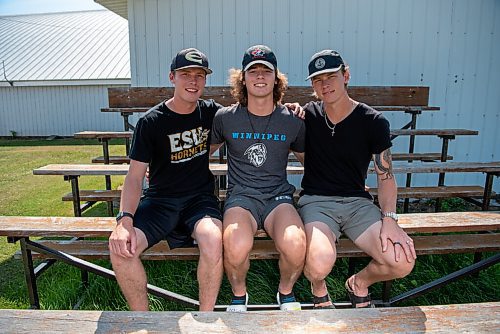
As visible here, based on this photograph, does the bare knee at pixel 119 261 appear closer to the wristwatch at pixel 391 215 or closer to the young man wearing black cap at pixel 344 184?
the young man wearing black cap at pixel 344 184

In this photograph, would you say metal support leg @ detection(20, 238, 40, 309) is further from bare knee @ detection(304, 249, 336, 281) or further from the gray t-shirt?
bare knee @ detection(304, 249, 336, 281)

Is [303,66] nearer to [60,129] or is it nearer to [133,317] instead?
[133,317]

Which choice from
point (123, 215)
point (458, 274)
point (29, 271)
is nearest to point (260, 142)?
point (123, 215)

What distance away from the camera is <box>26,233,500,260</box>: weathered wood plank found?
2.63m

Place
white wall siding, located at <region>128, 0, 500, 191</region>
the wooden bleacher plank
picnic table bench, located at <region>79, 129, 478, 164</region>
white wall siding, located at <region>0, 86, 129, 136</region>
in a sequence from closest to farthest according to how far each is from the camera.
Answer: the wooden bleacher plank, picnic table bench, located at <region>79, 129, 478, 164</region>, white wall siding, located at <region>128, 0, 500, 191</region>, white wall siding, located at <region>0, 86, 129, 136</region>

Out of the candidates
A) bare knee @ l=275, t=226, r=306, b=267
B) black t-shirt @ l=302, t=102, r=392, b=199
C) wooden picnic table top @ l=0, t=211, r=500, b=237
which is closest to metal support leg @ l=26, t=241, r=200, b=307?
wooden picnic table top @ l=0, t=211, r=500, b=237

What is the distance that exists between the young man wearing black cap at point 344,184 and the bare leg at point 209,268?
512 millimetres

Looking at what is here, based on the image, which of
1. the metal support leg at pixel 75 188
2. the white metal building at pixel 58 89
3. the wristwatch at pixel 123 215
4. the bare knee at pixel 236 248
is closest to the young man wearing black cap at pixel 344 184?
the bare knee at pixel 236 248

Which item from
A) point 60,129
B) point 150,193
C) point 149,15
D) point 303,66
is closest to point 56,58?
point 60,129

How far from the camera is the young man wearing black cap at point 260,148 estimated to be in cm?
230

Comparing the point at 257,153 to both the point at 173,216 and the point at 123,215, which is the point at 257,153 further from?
the point at 123,215

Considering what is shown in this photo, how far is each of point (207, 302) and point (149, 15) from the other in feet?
13.8

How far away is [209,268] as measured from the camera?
7.00ft

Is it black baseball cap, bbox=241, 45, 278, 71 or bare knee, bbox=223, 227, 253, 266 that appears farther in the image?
black baseball cap, bbox=241, 45, 278, 71
